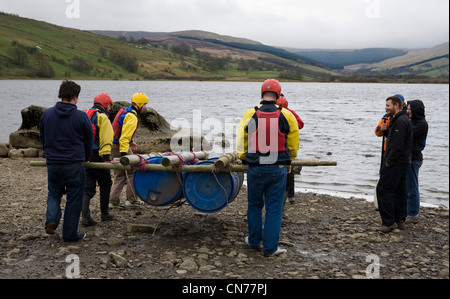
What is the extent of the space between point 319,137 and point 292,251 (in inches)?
1067

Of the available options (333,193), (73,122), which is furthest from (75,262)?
(333,193)

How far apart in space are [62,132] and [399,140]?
20.9ft

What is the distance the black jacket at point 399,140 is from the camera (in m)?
8.43

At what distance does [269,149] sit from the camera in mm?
6855

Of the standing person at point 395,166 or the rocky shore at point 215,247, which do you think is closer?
the rocky shore at point 215,247

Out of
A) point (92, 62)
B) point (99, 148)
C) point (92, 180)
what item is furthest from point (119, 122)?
point (92, 62)

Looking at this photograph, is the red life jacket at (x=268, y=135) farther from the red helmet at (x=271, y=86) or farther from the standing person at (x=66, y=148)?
the standing person at (x=66, y=148)

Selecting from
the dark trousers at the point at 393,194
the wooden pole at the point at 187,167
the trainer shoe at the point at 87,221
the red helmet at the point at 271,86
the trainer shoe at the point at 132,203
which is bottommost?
the trainer shoe at the point at 87,221

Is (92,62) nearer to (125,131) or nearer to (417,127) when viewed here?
(125,131)

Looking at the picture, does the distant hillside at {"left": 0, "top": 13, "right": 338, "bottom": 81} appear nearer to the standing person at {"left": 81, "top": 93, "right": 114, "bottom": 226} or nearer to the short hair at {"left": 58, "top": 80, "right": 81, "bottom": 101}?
the standing person at {"left": 81, "top": 93, "right": 114, "bottom": 226}

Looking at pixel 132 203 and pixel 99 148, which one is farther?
pixel 132 203

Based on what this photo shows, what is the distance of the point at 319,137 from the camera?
33.7 m

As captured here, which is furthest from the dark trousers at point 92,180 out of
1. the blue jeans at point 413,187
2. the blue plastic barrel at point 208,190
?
the blue jeans at point 413,187

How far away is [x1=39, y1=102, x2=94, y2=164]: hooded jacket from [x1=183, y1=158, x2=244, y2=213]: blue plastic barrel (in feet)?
6.71
